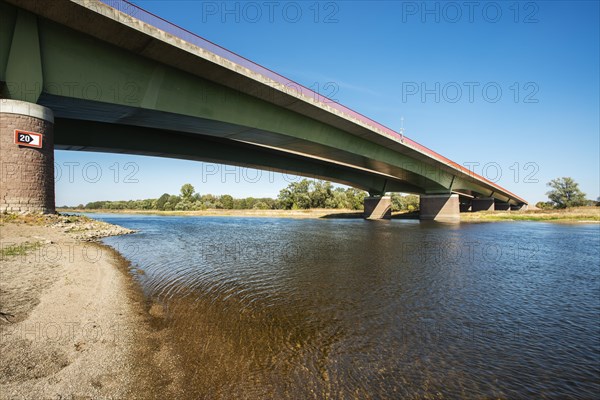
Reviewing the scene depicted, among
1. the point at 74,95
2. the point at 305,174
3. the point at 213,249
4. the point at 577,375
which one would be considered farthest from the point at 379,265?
the point at 305,174

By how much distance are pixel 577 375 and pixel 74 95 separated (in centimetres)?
2174

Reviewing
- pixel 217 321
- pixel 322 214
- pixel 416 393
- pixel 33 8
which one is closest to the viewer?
pixel 416 393

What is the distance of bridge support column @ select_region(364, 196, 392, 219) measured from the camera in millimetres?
59562

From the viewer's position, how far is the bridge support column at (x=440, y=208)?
52.7m

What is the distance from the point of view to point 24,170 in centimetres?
1398

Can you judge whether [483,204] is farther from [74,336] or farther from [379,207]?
[74,336]

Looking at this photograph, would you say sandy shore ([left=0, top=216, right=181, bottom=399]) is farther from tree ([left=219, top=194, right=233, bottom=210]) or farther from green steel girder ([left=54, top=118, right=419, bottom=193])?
tree ([left=219, top=194, right=233, bottom=210])

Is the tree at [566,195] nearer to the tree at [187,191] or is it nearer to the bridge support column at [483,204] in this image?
the bridge support column at [483,204]

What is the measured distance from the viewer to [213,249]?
667 inches

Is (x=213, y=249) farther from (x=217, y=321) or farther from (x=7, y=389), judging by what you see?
(x=7, y=389)

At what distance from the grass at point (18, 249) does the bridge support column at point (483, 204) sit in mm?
90914

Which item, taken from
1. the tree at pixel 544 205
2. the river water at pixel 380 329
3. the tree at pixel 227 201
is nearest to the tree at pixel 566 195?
the tree at pixel 544 205

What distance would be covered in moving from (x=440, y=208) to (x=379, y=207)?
11542 mm

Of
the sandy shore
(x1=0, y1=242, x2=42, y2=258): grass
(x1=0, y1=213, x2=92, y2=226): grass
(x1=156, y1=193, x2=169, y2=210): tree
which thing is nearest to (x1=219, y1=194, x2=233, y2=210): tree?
(x1=156, y1=193, x2=169, y2=210): tree
